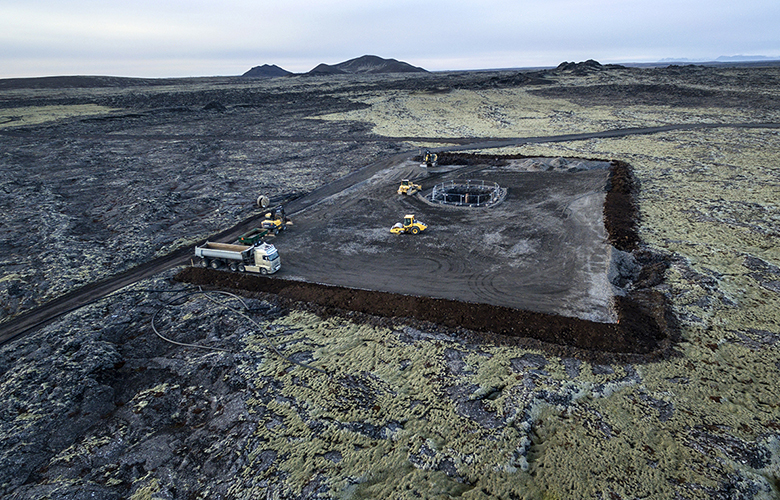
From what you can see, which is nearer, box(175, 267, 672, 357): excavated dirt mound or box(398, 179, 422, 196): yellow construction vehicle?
box(175, 267, 672, 357): excavated dirt mound

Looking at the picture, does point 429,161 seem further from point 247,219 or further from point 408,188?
point 247,219

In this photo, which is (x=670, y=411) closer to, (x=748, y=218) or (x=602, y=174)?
(x=748, y=218)

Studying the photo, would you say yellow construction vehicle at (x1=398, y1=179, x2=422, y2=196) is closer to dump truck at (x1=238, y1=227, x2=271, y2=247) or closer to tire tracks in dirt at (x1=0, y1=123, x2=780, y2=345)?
tire tracks in dirt at (x1=0, y1=123, x2=780, y2=345)

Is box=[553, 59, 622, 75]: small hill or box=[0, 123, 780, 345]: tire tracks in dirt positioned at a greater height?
box=[553, 59, 622, 75]: small hill

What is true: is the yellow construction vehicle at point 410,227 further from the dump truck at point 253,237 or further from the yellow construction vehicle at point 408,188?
the dump truck at point 253,237

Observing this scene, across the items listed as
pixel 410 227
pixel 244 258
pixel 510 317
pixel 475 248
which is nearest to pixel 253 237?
pixel 244 258

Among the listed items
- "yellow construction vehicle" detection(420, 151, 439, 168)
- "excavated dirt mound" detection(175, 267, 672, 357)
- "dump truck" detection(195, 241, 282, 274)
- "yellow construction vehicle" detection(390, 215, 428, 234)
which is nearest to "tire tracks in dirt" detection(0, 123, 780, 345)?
"dump truck" detection(195, 241, 282, 274)
